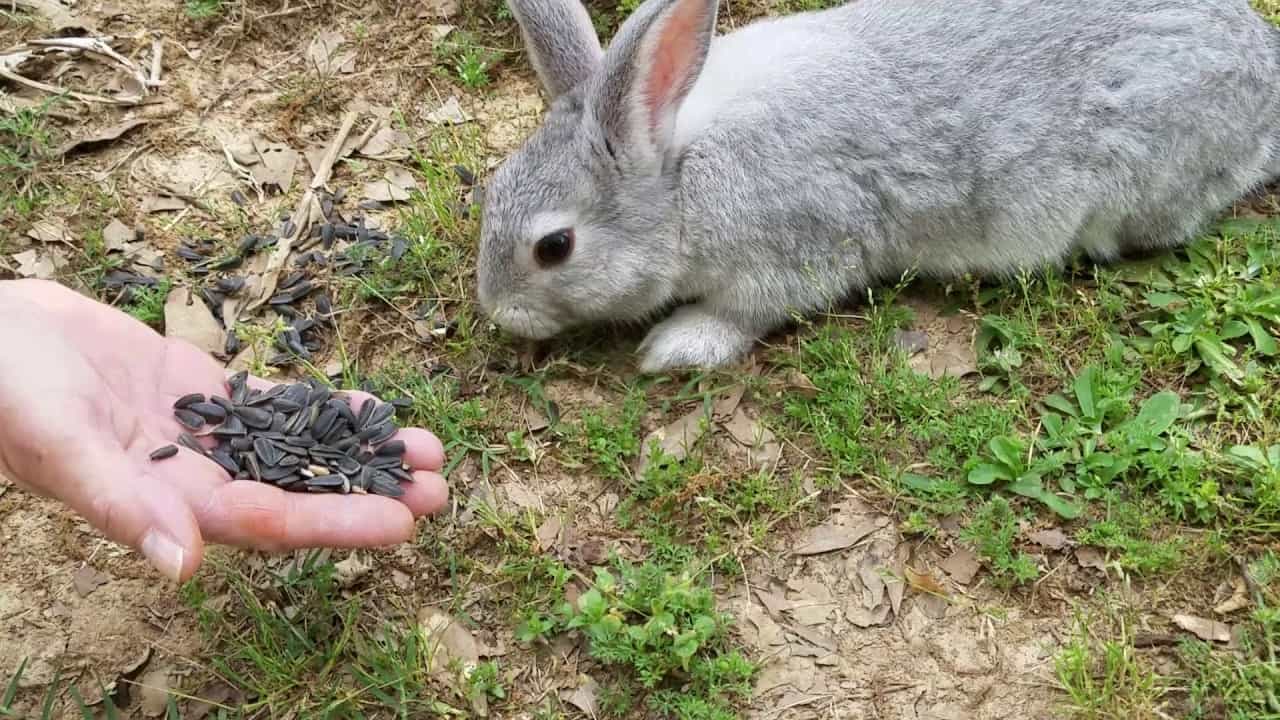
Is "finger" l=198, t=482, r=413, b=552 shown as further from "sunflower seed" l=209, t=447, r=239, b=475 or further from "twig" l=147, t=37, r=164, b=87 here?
"twig" l=147, t=37, r=164, b=87

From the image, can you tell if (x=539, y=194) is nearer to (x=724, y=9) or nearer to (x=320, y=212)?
(x=320, y=212)

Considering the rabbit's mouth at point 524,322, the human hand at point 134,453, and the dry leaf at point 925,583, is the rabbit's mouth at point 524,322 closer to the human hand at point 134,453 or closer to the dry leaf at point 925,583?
the human hand at point 134,453

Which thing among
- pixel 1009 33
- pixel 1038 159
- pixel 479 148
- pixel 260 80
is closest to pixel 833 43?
pixel 1009 33

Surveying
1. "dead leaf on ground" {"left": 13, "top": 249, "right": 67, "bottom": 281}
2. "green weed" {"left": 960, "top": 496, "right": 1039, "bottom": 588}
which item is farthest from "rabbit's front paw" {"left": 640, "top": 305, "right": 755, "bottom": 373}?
"dead leaf on ground" {"left": 13, "top": 249, "right": 67, "bottom": 281}

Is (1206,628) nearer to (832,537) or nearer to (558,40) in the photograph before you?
(832,537)

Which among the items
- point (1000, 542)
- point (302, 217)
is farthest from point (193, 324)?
point (1000, 542)

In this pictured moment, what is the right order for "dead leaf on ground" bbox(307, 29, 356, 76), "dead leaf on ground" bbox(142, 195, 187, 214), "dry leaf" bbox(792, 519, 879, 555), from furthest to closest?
"dead leaf on ground" bbox(307, 29, 356, 76) < "dead leaf on ground" bbox(142, 195, 187, 214) < "dry leaf" bbox(792, 519, 879, 555)
